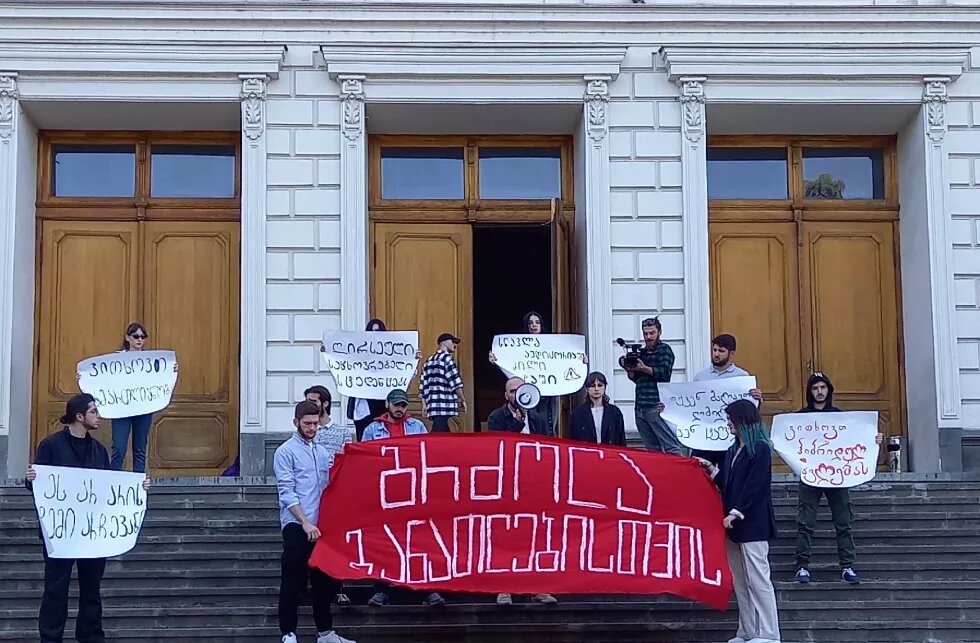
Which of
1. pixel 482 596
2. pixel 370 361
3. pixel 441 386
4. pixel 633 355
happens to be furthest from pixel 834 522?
pixel 370 361

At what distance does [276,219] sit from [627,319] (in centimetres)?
436

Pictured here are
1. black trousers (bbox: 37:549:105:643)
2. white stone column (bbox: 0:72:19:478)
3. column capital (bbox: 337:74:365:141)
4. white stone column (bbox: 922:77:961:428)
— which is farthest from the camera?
column capital (bbox: 337:74:365:141)

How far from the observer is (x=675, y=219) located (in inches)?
655

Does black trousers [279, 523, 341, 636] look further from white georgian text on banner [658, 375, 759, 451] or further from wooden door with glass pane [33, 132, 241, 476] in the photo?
wooden door with glass pane [33, 132, 241, 476]

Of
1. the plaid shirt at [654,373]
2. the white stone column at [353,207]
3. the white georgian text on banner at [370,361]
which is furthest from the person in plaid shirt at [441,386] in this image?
the white stone column at [353,207]

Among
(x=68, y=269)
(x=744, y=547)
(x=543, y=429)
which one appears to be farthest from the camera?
(x=68, y=269)

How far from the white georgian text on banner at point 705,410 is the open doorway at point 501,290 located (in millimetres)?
6583

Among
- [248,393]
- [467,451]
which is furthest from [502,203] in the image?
[467,451]

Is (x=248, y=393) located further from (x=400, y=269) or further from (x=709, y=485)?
(x=709, y=485)

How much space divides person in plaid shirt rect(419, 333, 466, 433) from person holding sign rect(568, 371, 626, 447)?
6.23ft

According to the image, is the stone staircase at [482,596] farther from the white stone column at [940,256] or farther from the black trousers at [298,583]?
the white stone column at [940,256]

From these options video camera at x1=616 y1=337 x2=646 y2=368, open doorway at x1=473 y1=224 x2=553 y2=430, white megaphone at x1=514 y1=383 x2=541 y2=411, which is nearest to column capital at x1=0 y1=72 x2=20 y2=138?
open doorway at x1=473 y1=224 x2=553 y2=430

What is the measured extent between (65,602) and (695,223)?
9.29m

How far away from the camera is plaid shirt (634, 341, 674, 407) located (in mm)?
13680
